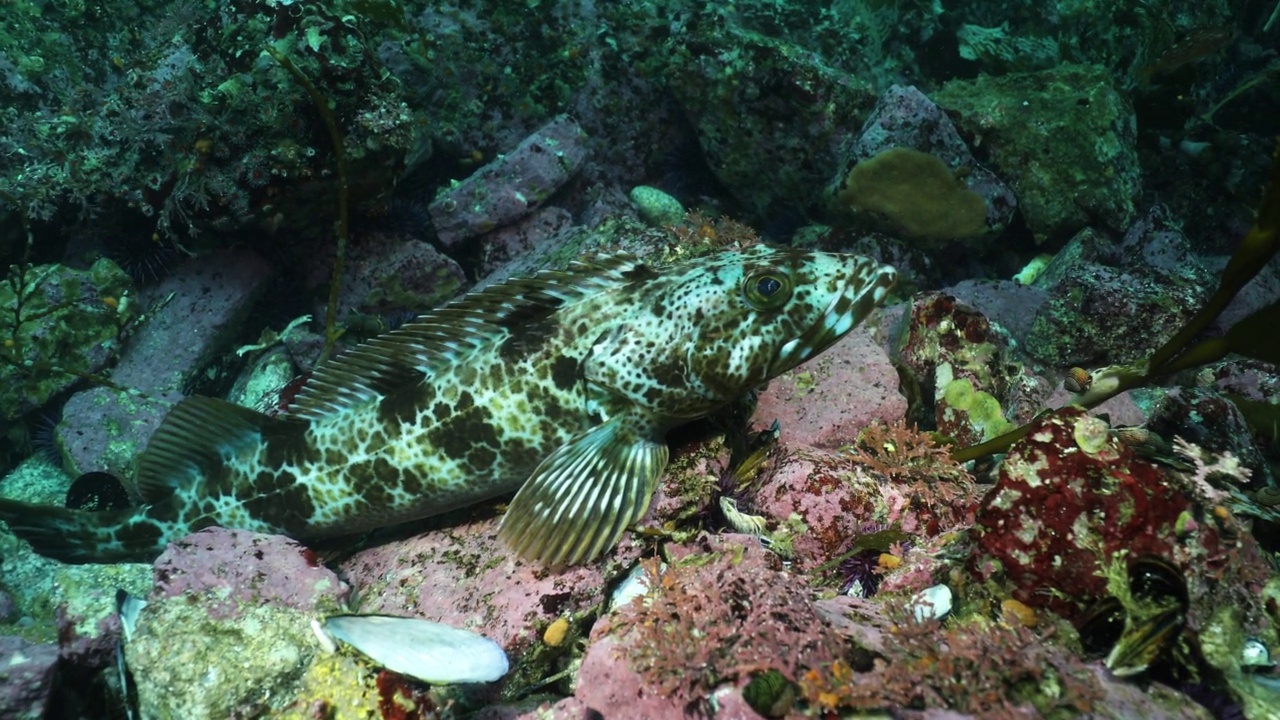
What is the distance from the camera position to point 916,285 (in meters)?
6.16

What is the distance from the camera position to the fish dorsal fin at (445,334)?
3203mm

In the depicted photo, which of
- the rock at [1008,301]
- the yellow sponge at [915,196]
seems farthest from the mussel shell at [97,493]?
the rock at [1008,301]

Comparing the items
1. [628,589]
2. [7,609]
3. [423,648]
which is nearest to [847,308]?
[628,589]

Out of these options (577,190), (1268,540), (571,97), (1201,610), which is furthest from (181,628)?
(571,97)

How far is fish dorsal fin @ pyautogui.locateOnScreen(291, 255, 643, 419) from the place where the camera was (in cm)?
320

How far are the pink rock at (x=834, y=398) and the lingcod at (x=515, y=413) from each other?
64 cm


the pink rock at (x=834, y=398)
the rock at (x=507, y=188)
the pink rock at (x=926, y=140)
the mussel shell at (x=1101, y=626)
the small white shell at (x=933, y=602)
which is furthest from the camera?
the rock at (x=507, y=188)

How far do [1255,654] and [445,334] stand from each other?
3336 millimetres

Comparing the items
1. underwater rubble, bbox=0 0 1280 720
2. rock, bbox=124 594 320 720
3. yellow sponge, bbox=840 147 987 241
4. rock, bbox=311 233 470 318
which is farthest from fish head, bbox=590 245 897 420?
rock, bbox=311 233 470 318

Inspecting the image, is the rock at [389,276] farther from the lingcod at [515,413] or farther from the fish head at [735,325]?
the fish head at [735,325]

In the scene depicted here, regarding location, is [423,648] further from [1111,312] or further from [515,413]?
[1111,312]

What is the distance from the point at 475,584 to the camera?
289 centimetres

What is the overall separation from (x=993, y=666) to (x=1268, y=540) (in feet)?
5.50

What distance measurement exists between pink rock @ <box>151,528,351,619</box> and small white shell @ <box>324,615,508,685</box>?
56 cm
